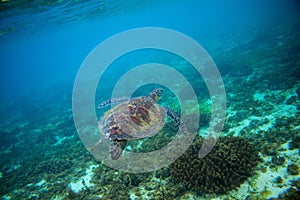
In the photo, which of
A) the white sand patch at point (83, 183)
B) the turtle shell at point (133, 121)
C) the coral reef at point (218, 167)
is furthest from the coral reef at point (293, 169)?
the white sand patch at point (83, 183)

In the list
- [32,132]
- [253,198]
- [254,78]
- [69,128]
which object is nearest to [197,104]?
[254,78]

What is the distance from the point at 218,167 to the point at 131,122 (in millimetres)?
3372

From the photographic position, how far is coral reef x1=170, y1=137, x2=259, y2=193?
548cm

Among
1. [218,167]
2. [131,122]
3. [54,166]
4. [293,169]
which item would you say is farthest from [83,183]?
[293,169]

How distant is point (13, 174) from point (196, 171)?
10800mm

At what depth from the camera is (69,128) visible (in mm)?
14906

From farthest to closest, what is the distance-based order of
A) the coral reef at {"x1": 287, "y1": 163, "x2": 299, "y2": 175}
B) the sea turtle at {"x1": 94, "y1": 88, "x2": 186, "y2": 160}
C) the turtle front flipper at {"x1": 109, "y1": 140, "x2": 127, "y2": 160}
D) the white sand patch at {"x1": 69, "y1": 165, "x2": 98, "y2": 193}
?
the white sand patch at {"x1": 69, "y1": 165, "x2": 98, "y2": 193} < the sea turtle at {"x1": 94, "y1": 88, "x2": 186, "y2": 160} < the turtle front flipper at {"x1": 109, "y1": 140, "x2": 127, "y2": 160} < the coral reef at {"x1": 287, "y1": 163, "x2": 299, "y2": 175}

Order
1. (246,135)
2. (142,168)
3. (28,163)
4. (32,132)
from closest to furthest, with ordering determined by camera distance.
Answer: (142,168) < (246,135) < (28,163) < (32,132)

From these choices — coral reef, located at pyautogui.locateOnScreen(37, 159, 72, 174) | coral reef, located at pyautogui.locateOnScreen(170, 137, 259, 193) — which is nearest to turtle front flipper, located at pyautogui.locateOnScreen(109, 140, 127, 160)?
coral reef, located at pyautogui.locateOnScreen(170, 137, 259, 193)

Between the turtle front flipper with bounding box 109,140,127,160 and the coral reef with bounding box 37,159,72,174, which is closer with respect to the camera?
the turtle front flipper with bounding box 109,140,127,160

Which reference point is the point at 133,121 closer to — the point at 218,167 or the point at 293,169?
the point at 218,167

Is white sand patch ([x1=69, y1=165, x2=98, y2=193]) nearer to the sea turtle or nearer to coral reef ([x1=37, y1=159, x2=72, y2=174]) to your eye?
coral reef ([x1=37, y1=159, x2=72, y2=174])

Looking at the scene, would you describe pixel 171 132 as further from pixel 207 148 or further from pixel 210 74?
pixel 210 74

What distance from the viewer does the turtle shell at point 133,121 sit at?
6.42 m
